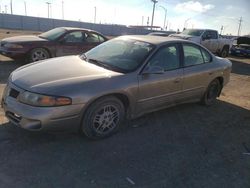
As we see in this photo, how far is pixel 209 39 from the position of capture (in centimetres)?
1723

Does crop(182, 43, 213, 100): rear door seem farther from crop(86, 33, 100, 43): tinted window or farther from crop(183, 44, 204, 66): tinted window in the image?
crop(86, 33, 100, 43): tinted window

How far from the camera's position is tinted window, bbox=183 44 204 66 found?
5.60 meters

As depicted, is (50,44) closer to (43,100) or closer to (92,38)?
(92,38)

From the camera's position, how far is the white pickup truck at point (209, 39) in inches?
655

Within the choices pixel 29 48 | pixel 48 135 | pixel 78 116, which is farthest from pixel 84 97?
pixel 29 48

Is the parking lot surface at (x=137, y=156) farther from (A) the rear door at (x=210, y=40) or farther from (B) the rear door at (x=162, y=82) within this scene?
(A) the rear door at (x=210, y=40)

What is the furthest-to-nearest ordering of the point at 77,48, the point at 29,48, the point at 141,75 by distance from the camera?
the point at 77,48, the point at 29,48, the point at 141,75

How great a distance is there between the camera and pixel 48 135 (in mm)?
4312

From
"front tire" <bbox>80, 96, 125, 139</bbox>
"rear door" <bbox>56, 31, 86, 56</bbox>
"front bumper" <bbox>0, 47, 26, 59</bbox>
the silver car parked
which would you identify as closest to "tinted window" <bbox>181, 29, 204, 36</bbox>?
"rear door" <bbox>56, 31, 86, 56</bbox>

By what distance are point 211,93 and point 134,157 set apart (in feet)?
11.0

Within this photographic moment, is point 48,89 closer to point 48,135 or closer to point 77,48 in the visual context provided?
point 48,135

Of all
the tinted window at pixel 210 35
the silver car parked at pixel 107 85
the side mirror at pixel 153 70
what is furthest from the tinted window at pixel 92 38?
the tinted window at pixel 210 35

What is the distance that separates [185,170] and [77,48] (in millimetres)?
7525

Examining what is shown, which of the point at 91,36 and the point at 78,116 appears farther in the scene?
the point at 91,36
